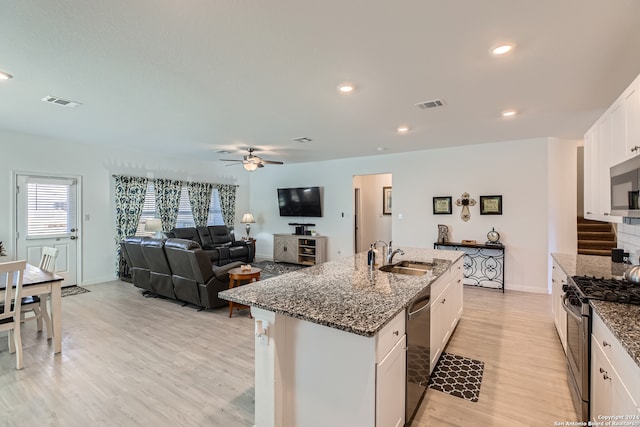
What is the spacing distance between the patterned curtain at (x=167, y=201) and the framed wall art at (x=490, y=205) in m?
6.70

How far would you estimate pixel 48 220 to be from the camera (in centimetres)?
544

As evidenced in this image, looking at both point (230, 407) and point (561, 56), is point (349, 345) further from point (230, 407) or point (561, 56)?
point (561, 56)

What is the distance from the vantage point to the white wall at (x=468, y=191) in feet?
17.4

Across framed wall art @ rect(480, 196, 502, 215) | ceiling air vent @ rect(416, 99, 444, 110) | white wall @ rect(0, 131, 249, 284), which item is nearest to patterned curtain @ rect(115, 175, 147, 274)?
white wall @ rect(0, 131, 249, 284)

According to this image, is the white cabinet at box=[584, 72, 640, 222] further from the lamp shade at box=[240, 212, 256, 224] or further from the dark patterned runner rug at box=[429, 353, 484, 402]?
the lamp shade at box=[240, 212, 256, 224]

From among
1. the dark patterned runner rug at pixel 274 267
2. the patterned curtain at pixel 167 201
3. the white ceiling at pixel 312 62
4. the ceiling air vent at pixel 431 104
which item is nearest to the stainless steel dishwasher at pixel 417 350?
the white ceiling at pixel 312 62

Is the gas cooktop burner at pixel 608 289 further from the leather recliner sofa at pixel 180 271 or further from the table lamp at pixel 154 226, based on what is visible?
the table lamp at pixel 154 226

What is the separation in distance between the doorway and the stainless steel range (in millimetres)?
6207

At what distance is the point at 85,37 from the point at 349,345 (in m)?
2.72

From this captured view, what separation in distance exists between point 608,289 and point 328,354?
6.34ft

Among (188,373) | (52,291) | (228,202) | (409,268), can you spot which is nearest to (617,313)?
(409,268)

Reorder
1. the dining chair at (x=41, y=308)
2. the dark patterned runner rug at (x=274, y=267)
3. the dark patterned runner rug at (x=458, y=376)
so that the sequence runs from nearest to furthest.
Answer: the dark patterned runner rug at (x=458, y=376) → the dining chair at (x=41, y=308) → the dark patterned runner rug at (x=274, y=267)

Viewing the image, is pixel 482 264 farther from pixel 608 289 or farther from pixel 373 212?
pixel 608 289

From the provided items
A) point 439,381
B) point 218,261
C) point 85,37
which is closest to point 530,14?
point 439,381
